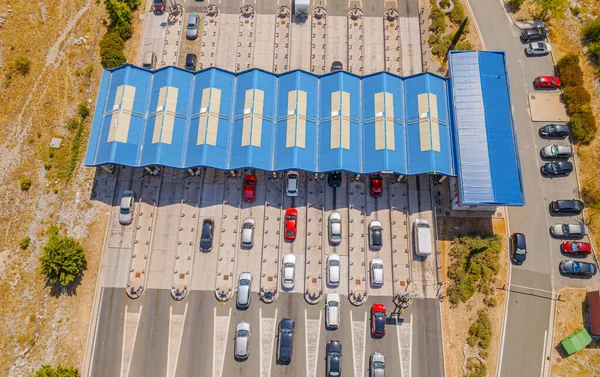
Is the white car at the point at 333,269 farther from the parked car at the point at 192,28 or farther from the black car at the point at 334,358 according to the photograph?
the parked car at the point at 192,28

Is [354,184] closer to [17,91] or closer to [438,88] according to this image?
[438,88]

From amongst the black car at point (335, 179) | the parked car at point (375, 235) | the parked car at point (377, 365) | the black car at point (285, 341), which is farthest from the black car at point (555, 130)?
the black car at point (285, 341)

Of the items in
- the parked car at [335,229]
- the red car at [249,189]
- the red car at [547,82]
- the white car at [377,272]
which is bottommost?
the white car at [377,272]

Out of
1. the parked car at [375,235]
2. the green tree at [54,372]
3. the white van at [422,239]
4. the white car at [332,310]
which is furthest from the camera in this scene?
the parked car at [375,235]

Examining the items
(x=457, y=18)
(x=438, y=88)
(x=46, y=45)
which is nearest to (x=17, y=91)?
(x=46, y=45)

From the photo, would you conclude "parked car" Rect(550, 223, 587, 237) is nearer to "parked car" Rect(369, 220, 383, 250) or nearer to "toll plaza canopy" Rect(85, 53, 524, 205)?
"toll plaza canopy" Rect(85, 53, 524, 205)

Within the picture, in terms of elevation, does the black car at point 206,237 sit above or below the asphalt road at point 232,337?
above

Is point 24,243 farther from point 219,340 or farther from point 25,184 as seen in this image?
point 219,340

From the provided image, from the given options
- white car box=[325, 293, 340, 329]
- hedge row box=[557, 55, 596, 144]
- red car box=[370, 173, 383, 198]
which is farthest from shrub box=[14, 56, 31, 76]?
hedge row box=[557, 55, 596, 144]
